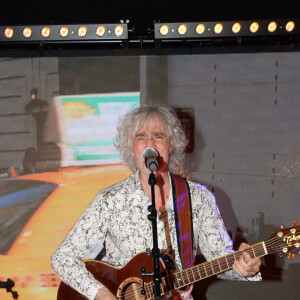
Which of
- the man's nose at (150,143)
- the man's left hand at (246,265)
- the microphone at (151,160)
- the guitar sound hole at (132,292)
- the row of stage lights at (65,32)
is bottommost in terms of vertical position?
the guitar sound hole at (132,292)

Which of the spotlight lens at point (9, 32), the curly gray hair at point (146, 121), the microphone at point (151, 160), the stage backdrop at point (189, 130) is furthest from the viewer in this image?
the stage backdrop at point (189, 130)

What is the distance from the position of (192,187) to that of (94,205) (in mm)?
661

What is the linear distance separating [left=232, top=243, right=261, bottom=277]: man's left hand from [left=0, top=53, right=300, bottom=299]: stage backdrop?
296cm

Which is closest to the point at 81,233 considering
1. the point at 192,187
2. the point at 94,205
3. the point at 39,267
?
the point at 94,205

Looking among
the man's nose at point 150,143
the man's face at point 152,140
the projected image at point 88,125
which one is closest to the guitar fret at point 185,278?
the man's face at point 152,140

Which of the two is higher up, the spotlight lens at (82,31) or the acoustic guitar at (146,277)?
the spotlight lens at (82,31)

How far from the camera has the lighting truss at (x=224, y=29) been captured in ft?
18.3

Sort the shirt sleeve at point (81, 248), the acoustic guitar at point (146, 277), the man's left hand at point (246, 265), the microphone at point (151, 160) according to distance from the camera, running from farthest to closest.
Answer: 1. the shirt sleeve at point (81, 248)
2. the acoustic guitar at point (146, 277)
3. the man's left hand at point (246, 265)
4. the microphone at point (151, 160)

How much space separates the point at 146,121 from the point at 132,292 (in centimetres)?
111

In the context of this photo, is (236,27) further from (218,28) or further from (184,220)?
(184,220)

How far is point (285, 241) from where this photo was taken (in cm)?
277

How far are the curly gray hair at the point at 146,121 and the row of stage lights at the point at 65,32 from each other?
2.25 m

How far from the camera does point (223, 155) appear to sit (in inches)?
236

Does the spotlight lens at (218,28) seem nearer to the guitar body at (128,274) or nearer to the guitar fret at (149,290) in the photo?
the guitar body at (128,274)
